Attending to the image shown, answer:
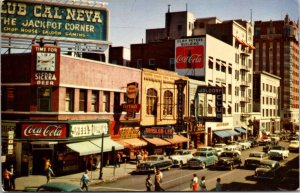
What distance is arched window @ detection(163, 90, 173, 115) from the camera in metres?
43.4

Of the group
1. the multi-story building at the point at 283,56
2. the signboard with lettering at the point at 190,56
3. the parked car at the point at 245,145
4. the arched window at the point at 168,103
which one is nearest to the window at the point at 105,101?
the arched window at the point at 168,103

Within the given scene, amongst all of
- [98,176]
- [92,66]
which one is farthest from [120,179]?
[92,66]

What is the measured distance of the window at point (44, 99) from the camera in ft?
93.4

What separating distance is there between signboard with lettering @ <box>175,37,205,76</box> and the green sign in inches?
848

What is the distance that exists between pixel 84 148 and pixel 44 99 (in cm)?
511

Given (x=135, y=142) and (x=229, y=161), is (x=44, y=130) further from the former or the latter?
(x=229, y=161)

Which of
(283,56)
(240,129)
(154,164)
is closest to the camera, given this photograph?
(154,164)

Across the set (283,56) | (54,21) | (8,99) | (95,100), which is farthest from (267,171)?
(283,56)

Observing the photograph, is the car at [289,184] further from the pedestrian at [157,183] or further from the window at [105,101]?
the window at [105,101]

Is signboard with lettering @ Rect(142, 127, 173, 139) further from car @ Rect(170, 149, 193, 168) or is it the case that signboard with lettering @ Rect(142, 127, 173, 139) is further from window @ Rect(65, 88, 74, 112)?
window @ Rect(65, 88, 74, 112)

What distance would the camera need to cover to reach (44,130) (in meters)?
27.8

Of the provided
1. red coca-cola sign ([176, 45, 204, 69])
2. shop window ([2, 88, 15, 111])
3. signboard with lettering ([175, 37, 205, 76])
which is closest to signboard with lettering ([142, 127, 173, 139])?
shop window ([2, 88, 15, 111])

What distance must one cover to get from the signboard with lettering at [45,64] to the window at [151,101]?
13997 mm

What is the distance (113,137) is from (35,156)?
8.29 metres
